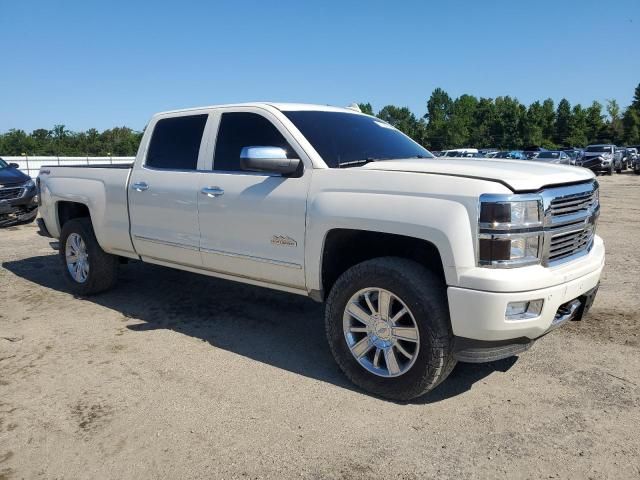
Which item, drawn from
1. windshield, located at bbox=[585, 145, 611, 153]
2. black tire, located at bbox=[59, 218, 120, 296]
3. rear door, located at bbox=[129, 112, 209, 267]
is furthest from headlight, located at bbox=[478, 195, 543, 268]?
windshield, located at bbox=[585, 145, 611, 153]

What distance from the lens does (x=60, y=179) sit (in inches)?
237

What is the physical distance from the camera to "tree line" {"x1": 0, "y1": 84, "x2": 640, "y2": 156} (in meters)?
54.7

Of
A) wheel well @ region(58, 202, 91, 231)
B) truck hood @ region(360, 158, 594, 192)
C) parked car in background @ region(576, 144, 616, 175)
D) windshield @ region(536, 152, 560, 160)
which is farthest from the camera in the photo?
parked car in background @ region(576, 144, 616, 175)

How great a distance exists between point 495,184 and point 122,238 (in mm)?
3757

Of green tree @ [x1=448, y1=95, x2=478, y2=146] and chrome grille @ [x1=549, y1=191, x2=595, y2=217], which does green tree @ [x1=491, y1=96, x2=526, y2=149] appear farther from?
chrome grille @ [x1=549, y1=191, x2=595, y2=217]

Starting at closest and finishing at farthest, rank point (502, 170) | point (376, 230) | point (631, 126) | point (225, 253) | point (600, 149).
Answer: point (502, 170) < point (376, 230) < point (225, 253) < point (600, 149) < point (631, 126)

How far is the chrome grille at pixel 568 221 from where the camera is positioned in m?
3.06

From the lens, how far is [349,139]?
420 cm

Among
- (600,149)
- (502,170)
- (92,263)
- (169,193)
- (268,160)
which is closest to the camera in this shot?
(502,170)

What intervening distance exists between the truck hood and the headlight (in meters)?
0.10

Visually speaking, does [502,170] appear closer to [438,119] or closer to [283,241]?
[283,241]

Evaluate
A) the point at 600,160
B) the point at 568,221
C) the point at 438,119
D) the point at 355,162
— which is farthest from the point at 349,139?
the point at 438,119

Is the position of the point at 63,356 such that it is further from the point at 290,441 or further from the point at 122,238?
the point at 290,441

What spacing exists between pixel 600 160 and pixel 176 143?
3254cm
